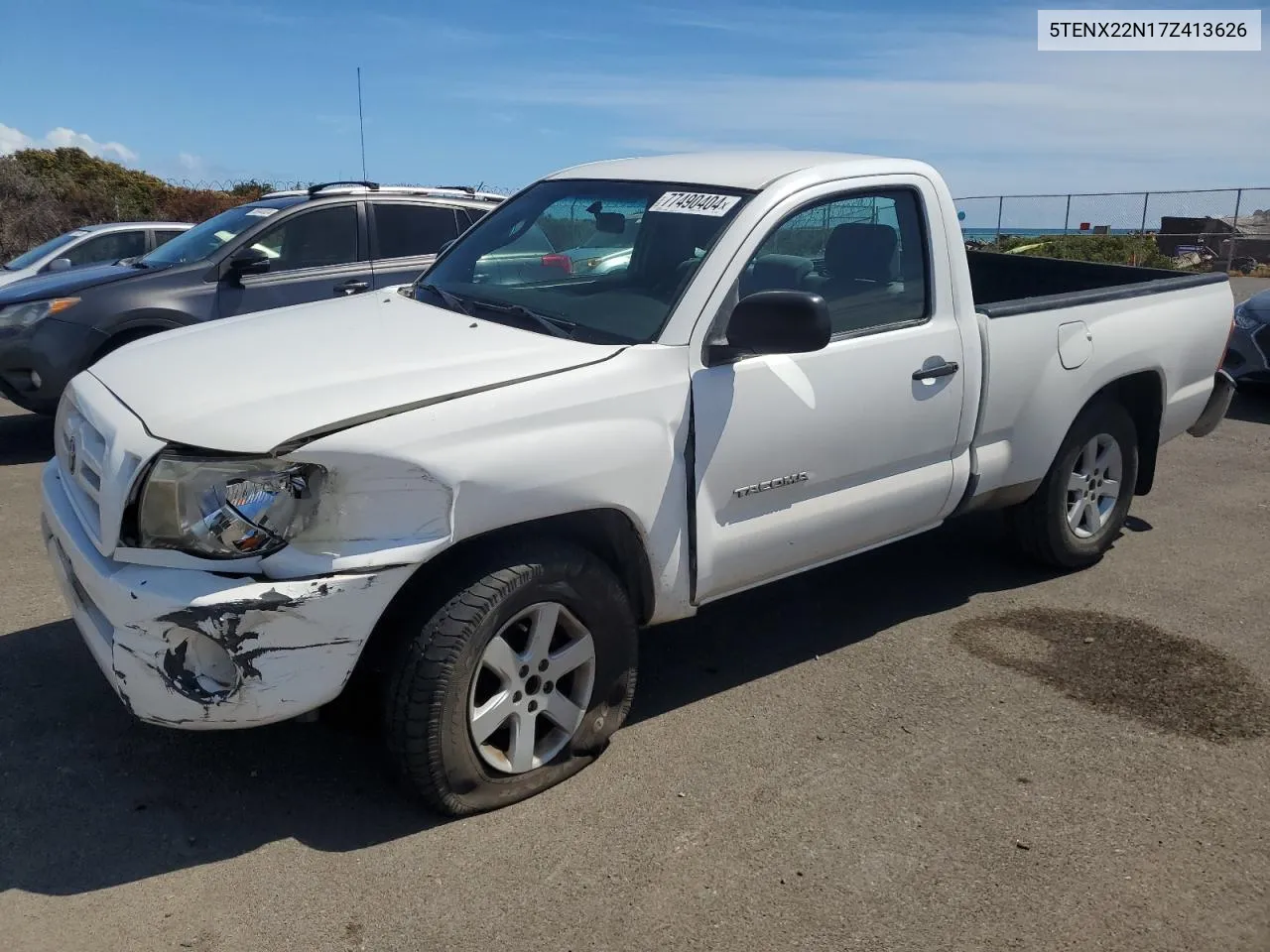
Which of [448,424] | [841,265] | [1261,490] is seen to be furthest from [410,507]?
[1261,490]

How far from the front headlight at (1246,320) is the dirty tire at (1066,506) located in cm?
466

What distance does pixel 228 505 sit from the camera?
116 inches

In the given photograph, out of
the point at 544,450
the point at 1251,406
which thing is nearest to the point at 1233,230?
the point at 1251,406

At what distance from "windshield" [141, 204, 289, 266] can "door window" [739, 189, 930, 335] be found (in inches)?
209

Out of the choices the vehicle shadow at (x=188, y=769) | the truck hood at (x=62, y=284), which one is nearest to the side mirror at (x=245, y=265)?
the truck hood at (x=62, y=284)

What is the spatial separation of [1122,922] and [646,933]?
4.12 ft

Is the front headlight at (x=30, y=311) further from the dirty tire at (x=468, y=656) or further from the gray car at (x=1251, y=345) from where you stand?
the gray car at (x=1251, y=345)

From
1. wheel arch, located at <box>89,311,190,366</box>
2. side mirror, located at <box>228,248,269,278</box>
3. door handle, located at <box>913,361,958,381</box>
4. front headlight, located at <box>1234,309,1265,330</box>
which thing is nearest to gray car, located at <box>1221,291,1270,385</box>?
front headlight, located at <box>1234,309,1265,330</box>

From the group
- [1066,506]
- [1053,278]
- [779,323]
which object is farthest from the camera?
[1053,278]

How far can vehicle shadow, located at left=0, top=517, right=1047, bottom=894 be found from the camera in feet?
10.4

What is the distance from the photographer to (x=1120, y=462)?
5520 millimetres

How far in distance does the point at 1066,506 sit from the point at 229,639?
395 centimetres

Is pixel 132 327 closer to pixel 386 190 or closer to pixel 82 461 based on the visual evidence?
pixel 386 190

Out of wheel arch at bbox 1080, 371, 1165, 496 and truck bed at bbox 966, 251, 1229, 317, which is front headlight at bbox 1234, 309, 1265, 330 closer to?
truck bed at bbox 966, 251, 1229, 317
